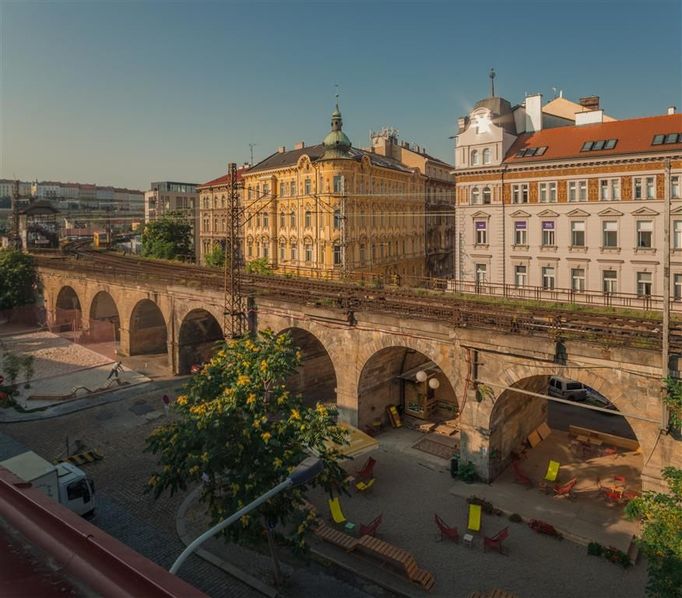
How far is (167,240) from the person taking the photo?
275 feet

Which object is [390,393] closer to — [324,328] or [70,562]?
[324,328]

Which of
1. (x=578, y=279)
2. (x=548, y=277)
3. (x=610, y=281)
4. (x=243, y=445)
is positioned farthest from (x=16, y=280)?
(x=610, y=281)

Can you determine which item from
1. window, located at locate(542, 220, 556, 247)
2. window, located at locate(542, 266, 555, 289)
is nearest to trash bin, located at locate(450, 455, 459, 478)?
window, located at locate(542, 266, 555, 289)

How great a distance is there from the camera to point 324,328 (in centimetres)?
2791

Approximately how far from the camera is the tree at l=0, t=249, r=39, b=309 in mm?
57281

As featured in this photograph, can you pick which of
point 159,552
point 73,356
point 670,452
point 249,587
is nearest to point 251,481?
point 249,587

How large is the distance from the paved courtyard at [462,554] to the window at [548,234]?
28.2 m

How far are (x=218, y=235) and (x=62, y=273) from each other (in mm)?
27009

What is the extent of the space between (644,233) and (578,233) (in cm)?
478

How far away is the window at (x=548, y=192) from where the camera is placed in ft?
147

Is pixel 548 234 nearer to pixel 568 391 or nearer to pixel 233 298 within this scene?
pixel 568 391

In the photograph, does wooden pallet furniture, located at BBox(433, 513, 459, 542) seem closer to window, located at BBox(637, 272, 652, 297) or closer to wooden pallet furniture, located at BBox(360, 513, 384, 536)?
wooden pallet furniture, located at BBox(360, 513, 384, 536)

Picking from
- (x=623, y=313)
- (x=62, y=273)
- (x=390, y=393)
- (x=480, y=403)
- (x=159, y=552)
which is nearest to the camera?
(x=159, y=552)

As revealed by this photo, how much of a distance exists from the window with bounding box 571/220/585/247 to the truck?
38.9 metres
